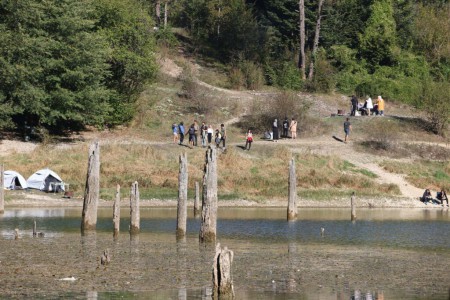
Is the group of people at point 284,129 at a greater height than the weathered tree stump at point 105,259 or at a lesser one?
greater

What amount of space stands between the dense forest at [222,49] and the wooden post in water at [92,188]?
29574 millimetres

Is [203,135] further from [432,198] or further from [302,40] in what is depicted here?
[302,40]

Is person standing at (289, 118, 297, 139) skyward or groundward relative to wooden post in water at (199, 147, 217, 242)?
skyward

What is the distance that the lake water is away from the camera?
34594mm

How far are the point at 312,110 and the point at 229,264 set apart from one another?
211 feet

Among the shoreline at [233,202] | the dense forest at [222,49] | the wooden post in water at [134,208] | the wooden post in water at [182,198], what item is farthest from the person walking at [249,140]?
the wooden post in water at [182,198]

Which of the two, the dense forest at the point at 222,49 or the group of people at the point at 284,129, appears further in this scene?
the group of people at the point at 284,129

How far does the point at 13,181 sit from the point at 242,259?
30.4m

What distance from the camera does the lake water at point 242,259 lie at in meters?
34.6

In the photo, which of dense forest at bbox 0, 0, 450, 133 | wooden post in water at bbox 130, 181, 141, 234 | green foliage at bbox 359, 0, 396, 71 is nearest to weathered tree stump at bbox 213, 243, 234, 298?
wooden post in water at bbox 130, 181, 141, 234

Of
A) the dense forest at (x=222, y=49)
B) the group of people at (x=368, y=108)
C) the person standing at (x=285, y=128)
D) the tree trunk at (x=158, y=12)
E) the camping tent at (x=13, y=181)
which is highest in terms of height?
the tree trunk at (x=158, y=12)

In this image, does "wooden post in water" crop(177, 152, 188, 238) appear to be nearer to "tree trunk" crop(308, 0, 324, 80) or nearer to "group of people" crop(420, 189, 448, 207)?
"group of people" crop(420, 189, 448, 207)

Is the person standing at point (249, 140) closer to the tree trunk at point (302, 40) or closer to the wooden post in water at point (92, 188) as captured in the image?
the tree trunk at point (302, 40)

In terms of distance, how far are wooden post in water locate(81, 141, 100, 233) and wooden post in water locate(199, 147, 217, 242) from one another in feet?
18.7
